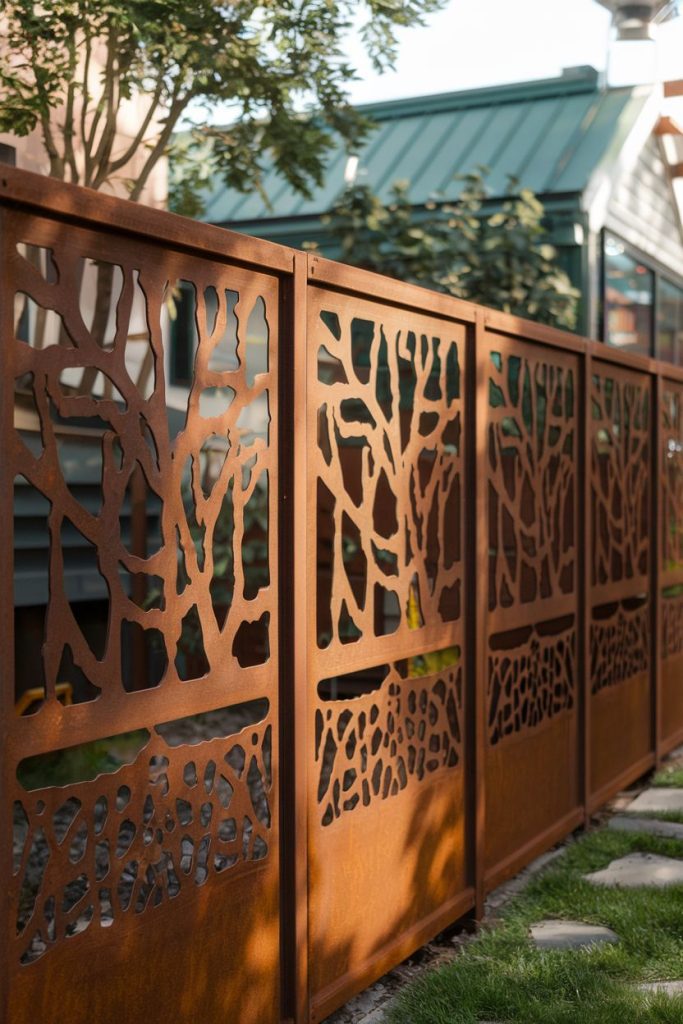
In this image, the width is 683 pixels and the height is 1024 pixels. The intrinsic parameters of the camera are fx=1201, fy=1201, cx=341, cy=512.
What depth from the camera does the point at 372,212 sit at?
8.75 m

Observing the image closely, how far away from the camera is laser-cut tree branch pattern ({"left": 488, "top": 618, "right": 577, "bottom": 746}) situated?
164 inches

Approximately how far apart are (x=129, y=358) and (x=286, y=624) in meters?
5.36

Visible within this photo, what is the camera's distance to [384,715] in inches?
132

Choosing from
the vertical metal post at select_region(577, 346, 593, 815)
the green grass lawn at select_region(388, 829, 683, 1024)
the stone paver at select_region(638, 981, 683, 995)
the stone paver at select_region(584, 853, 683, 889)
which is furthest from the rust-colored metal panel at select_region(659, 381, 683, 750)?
the stone paver at select_region(638, 981, 683, 995)

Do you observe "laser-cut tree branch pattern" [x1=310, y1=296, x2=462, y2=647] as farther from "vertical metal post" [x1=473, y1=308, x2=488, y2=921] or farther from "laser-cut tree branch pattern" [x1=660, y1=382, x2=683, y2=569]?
"laser-cut tree branch pattern" [x1=660, y1=382, x2=683, y2=569]

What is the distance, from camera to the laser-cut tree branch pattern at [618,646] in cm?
525

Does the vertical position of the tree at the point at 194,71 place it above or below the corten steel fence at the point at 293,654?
above

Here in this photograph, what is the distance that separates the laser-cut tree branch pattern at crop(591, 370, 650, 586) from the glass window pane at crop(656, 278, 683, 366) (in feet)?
17.9

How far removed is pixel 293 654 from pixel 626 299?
27.1 ft

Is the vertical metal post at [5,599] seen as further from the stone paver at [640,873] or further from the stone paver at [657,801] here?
the stone paver at [657,801]

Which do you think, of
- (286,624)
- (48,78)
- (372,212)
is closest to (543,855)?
(286,624)

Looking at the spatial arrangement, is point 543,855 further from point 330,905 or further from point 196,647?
point 196,647

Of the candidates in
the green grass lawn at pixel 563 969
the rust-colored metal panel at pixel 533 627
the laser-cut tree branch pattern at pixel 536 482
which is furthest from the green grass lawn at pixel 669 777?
the green grass lawn at pixel 563 969

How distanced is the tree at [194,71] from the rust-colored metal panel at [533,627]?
2.29 m
